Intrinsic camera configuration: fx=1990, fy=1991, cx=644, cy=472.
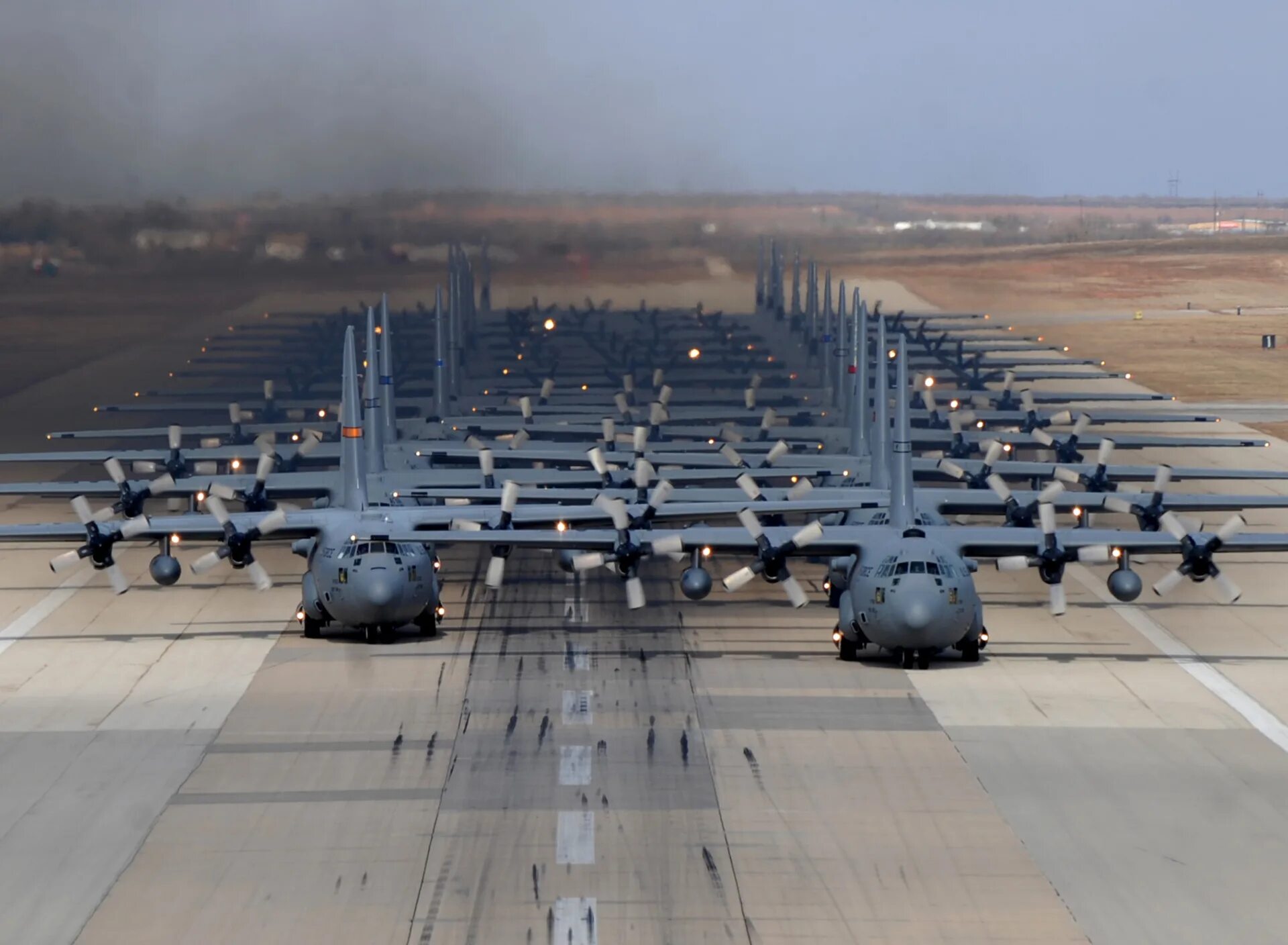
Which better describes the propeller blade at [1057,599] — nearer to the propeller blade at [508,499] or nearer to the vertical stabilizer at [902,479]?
the vertical stabilizer at [902,479]

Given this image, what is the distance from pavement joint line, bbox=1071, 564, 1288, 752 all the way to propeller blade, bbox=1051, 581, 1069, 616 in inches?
146

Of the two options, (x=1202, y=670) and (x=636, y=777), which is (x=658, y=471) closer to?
(x=1202, y=670)

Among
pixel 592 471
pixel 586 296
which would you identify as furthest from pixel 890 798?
pixel 586 296

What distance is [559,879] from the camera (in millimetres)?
37469

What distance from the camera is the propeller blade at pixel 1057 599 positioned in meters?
→ 55.9

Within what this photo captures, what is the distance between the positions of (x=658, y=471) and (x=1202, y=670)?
3130 centimetres

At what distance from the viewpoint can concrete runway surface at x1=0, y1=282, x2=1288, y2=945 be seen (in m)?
35.8

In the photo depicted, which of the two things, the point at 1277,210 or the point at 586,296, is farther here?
the point at 1277,210

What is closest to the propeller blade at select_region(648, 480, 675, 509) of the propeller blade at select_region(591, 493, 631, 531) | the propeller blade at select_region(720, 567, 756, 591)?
the propeller blade at select_region(591, 493, 631, 531)

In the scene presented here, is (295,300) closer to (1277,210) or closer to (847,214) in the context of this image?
(847,214)

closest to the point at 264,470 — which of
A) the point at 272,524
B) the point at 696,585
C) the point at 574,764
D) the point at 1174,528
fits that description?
the point at 272,524

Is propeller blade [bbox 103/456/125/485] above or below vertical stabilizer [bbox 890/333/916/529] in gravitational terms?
below

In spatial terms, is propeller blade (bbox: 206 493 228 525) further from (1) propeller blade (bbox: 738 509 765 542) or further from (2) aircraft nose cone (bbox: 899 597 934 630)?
(2) aircraft nose cone (bbox: 899 597 934 630)

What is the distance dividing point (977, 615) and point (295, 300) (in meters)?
56.3
